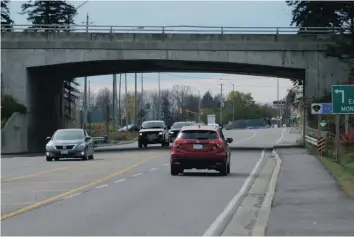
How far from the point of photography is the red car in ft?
89.1

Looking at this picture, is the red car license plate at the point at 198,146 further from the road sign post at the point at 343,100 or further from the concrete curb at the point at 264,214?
the road sign post at the point at 343,100

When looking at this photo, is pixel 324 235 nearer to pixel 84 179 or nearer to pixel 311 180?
pixel 311 180

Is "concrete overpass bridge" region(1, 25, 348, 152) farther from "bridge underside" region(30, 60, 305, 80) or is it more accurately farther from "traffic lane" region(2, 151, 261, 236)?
"traffic lane" region(2, 151, 261, 236)

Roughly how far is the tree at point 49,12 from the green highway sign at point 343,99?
5873cm

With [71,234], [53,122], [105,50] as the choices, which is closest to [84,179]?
[71,234]

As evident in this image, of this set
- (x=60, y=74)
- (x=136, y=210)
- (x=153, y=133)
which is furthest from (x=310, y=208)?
(x=60, y=74)

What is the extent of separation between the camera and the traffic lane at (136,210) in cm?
1357

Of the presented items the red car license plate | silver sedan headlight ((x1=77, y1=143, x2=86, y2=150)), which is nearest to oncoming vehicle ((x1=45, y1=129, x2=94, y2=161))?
silver sedan headlight ((x1=77, y1=143, x2=86, y2=150))

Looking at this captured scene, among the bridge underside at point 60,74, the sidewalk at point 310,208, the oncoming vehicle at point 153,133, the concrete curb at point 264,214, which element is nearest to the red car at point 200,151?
the sidewalk at point 310,208

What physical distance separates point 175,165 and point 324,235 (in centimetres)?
1536

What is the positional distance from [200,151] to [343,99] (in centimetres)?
854

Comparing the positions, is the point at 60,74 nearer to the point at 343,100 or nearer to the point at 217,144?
the point at 343,100

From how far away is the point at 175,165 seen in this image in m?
27.6

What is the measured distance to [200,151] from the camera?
27.2m
